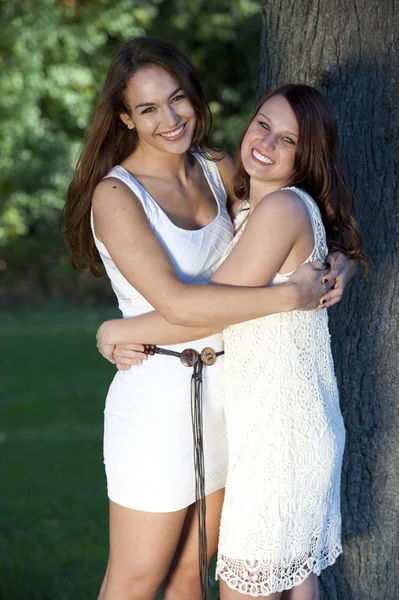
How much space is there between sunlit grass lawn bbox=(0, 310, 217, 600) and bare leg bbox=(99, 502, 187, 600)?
1.46m

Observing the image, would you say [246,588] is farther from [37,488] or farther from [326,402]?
[37,488]

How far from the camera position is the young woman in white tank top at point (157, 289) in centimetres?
257

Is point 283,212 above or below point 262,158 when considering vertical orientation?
below

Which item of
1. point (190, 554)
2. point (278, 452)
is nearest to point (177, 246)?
point (278, 452)

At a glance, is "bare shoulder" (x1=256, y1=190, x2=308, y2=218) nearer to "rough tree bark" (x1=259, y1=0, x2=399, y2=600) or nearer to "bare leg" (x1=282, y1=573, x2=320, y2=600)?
"rough tree bark" (x1=259, y1=0, x2=399, y2=600)

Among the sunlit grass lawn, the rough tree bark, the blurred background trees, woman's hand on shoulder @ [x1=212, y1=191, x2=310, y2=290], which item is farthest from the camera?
the blurred background trees

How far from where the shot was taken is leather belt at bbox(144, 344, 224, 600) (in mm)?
2629

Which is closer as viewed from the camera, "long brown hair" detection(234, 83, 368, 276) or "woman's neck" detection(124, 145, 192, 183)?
"long brown hair" detection(234, 83, 368, 276)

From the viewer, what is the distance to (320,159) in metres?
2.62

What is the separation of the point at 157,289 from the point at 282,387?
1.42ft

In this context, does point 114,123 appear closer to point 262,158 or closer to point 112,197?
point 112,197

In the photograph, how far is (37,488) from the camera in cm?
606

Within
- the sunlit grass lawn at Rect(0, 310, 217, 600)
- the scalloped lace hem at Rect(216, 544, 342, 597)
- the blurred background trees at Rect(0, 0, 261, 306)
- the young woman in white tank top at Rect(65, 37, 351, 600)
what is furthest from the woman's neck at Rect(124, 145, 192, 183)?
the blurred background trees at Rect(0, 0, 261, 306)

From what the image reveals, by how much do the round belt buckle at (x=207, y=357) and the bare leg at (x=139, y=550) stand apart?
43 cm
